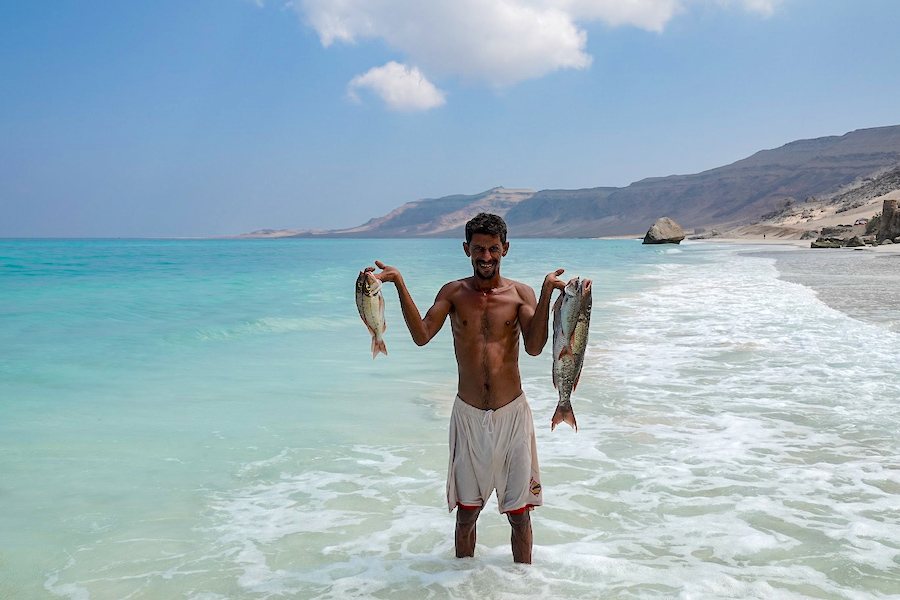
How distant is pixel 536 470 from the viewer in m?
3.43

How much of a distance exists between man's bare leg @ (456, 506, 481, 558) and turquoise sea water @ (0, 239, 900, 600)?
0.26 feet

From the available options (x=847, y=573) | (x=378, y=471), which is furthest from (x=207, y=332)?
(x=847, y=573)

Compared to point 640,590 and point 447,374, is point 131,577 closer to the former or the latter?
point 640,590

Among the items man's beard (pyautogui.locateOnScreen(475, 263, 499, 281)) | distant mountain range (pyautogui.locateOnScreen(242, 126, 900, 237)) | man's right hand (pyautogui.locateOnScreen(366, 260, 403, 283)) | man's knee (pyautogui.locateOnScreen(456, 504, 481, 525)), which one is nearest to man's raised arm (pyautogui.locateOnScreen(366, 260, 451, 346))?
man's right hand (pyautogui.locateOnScreen(366, 260, 403, 283))

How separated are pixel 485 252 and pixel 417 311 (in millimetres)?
440

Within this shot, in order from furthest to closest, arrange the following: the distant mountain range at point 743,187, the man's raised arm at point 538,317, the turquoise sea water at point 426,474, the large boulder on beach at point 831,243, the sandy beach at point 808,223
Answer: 1. the distant mountain range at point 743,187
2. the sandy beach at point 808,223
3. the large boulder on beach at point 831,243
4. the turquoise sea water at point 426,474
5. the man's raised arm at point 538,317

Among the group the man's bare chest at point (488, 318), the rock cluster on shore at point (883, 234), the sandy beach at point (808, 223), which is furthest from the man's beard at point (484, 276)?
the sandy beach at point (808, 223)

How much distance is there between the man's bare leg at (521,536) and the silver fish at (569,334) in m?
0.71

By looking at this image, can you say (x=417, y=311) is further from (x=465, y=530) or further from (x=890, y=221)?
(x=890, y=221)

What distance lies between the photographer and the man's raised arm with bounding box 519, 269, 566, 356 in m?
3.08

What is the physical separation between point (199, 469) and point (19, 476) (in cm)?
151

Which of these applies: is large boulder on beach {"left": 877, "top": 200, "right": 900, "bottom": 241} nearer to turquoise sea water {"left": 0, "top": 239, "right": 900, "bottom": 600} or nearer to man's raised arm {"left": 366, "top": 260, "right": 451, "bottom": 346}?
turquoise sea water {"left": 0, "top": 239, "right": 900, "bottom": 600}

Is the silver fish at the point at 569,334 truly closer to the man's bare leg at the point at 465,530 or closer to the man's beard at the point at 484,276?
the man's beard at the point at 484,276

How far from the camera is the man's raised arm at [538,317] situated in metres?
3.08
